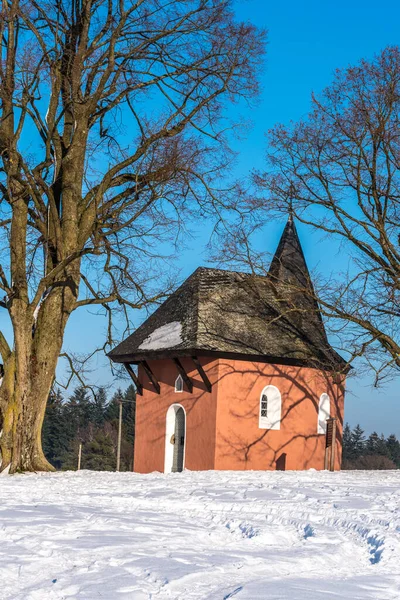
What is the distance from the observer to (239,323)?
79.9 feet

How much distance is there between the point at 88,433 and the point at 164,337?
6039cm

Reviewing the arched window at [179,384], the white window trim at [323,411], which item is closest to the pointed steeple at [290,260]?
the white window trim at [323,411]

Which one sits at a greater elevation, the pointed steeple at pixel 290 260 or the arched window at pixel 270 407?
the pointed steeple at pixel 290 260

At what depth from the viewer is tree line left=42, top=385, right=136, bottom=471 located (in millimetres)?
70625

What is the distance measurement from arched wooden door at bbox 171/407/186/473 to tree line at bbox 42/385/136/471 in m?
41.9

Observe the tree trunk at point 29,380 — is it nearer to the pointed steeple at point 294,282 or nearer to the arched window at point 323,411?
the pointed steeple at point 294,282

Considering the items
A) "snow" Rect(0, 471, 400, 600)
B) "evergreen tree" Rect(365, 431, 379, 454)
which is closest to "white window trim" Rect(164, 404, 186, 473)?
"snow" Rect(0, 471, 400, 600)

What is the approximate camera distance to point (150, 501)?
10859mm

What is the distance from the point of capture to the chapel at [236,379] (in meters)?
23.0

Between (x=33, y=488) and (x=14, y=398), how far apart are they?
510 cm

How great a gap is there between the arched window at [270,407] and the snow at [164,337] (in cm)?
302

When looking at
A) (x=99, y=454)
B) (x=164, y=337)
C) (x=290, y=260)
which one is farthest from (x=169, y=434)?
(x=99, y=454)

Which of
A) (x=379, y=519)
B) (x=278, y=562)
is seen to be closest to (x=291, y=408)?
(x=379, y=519)

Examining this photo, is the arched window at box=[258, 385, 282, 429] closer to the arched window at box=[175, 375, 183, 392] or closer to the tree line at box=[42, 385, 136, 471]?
the arched window at box=[175, 375, 183, 392]
